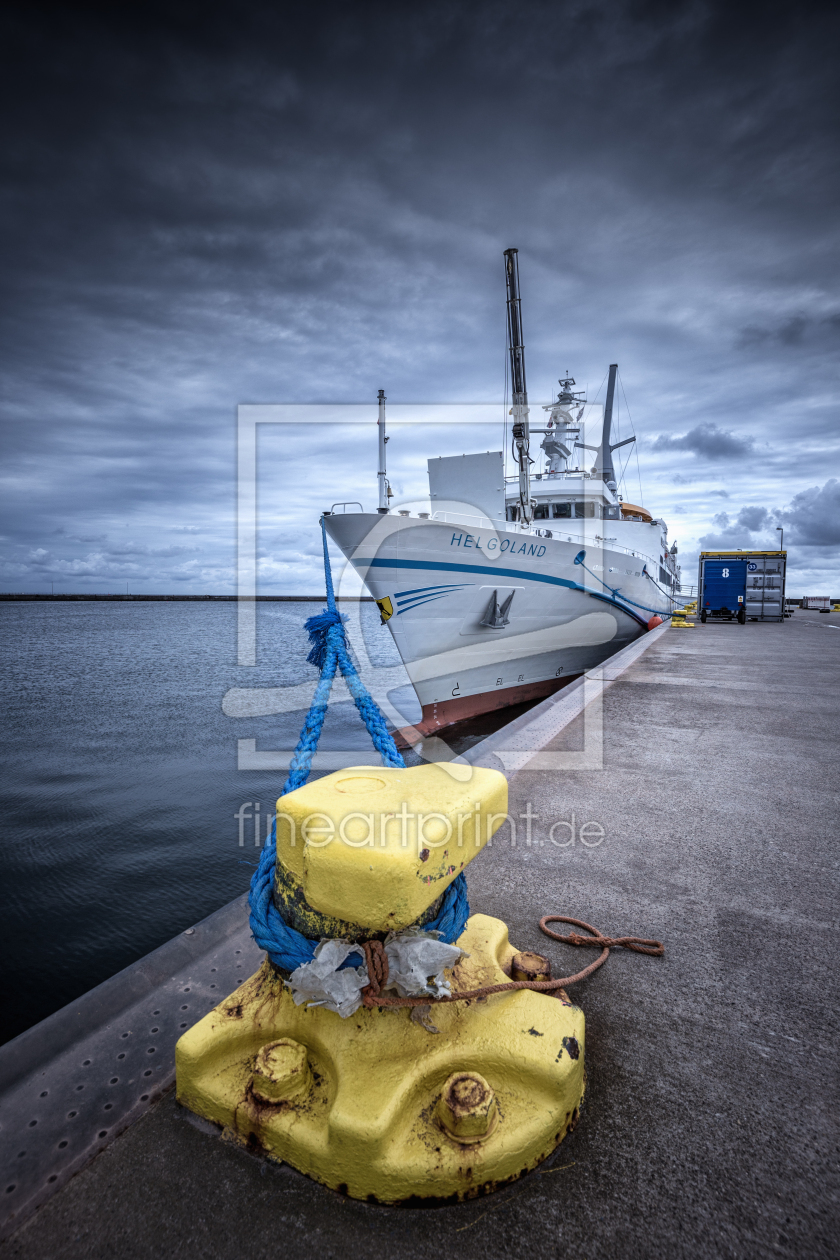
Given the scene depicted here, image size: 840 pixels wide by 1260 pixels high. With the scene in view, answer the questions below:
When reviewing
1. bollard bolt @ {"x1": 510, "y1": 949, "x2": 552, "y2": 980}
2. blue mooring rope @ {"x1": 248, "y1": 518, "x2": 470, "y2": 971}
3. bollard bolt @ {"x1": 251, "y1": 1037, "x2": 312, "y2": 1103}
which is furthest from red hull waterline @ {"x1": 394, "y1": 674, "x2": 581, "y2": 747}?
bollard bolt @ {"x1": 251, "y1": 1037, "x2": 312, "y2": 1103}

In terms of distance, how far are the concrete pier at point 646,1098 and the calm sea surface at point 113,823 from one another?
2.37 meters

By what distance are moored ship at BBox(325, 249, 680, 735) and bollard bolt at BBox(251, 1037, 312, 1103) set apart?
810 centimetres

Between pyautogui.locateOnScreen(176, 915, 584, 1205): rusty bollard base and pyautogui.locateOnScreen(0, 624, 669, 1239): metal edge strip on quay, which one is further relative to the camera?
pyautogui.locateOnScreen(0, 624, 669, 1239): metal edge strip on quay

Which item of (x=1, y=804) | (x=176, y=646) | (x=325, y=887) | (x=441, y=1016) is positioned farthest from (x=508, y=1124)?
(x=176, y=646)

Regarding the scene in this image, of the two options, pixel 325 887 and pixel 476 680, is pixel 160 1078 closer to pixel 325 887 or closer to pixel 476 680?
pixel 325 887

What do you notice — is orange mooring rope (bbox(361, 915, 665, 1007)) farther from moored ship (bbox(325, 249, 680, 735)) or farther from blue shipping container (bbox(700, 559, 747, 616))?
blue shipping container (bbox(700, 559, 747, 616))

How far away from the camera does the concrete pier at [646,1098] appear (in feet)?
3.77

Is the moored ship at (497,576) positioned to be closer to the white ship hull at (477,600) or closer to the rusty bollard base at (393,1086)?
the white ship hull at (477,600)

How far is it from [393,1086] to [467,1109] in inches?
6.7

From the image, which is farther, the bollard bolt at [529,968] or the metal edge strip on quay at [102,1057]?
the bollard bolt at [529,968]

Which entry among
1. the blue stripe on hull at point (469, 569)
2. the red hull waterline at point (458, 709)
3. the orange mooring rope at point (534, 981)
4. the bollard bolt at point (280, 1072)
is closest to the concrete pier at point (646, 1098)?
the orange mooring rope at point (534, 981)

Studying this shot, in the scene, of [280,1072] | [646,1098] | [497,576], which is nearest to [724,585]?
[497,576]

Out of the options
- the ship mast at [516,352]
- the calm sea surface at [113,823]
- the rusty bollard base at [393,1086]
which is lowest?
the calm sea surface at [113,823]

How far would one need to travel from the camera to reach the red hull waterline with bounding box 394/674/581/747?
1088 cm
